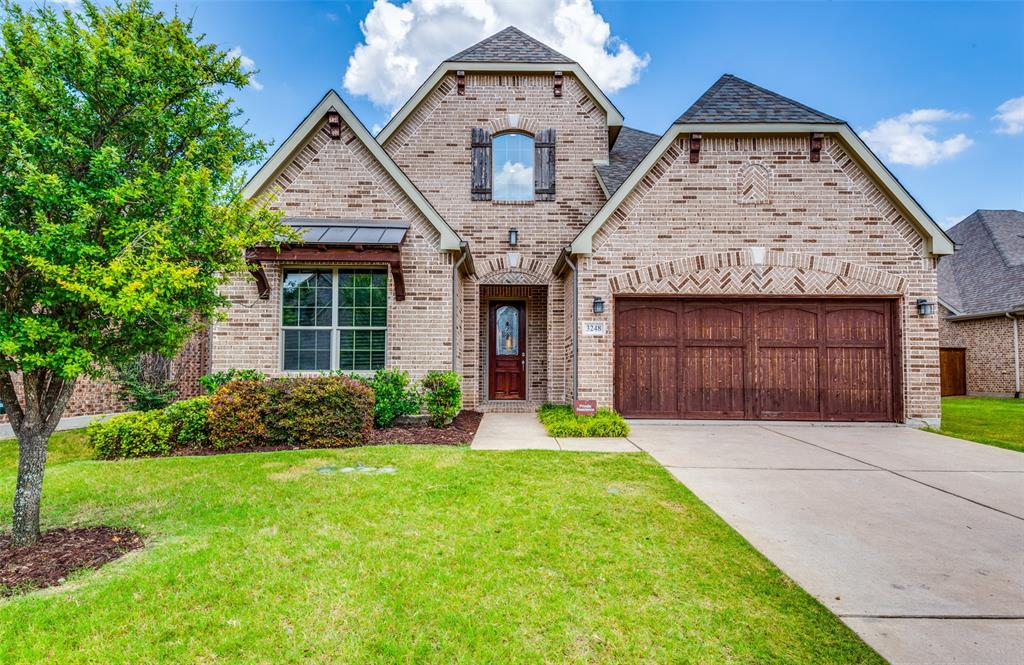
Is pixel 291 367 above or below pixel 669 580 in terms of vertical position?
above

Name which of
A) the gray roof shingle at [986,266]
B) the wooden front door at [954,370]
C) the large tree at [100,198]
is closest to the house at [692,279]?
the large tree at [100,198]

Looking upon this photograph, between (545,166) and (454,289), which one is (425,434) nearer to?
(454,289)

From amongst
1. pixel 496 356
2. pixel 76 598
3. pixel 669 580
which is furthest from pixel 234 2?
pixel 669 580

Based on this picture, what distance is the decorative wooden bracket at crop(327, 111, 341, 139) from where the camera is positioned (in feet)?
28.3

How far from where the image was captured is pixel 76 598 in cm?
264

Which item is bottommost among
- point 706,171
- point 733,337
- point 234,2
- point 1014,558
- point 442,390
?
point 1014,558

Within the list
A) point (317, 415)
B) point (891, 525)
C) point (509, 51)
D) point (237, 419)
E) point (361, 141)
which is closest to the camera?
point (891, 525)

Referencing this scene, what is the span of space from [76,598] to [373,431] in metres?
5.09

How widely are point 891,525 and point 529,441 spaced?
445 centimetres

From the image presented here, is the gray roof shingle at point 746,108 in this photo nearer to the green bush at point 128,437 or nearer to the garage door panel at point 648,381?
the garage door panel at point 648,381

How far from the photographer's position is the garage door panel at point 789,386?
354 inches

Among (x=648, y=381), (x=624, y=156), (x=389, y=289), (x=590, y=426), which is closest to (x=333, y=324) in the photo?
(x=389, y=289)

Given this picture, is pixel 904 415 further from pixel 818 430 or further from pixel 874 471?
pixel 874 471

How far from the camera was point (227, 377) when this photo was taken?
8.14 m
